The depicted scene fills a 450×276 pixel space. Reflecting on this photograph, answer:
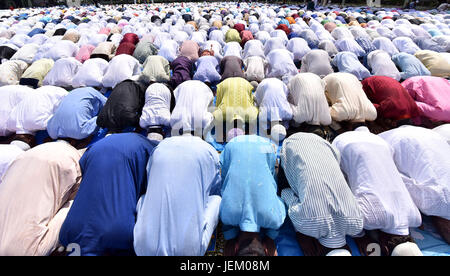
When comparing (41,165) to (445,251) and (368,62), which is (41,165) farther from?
(368,62)

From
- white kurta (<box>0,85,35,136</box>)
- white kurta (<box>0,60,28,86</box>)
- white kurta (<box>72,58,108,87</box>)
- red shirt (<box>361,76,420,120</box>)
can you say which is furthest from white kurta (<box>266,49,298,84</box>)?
white kurta (<box>0,60,28,86</box>)

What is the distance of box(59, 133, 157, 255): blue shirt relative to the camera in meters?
1.60

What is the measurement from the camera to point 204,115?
10.0 feet

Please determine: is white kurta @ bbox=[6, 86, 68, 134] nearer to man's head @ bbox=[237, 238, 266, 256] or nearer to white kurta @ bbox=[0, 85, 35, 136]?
white kurta @ bbox=[0, 85, 35, 136]

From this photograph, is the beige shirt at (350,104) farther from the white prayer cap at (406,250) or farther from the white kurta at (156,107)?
the white kurta at (156,107)

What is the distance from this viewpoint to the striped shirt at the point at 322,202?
5.43 ft

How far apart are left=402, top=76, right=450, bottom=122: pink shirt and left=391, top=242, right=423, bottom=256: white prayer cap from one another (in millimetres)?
2500

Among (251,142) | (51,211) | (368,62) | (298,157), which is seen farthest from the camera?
(368,62)

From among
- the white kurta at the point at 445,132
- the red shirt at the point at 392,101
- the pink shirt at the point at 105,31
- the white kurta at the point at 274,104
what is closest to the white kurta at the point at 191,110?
the white kurta at the point at 274,104

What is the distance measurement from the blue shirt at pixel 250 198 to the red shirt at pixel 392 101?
2.53m

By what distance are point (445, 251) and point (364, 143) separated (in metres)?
1.24

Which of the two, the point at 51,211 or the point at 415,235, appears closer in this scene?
the point at 51,211
